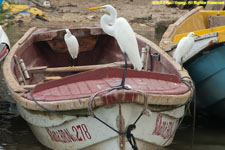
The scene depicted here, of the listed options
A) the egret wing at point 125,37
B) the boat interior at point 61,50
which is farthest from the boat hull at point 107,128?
the boat interior at point 61,50

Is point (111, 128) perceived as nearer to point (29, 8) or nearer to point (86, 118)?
point (86, 118)

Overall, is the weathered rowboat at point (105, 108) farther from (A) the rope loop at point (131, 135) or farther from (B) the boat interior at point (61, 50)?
(B) the boat interior at point (61, 50)

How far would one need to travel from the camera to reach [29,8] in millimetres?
17547

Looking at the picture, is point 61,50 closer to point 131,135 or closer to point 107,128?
point 107,128

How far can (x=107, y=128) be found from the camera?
4.29 metres

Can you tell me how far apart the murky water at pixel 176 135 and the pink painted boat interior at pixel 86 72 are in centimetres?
74

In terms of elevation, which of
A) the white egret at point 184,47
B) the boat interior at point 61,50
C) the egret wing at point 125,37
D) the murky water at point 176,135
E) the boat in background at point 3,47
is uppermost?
the egret wing at point 125,37

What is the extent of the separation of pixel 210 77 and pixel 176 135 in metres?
1.01

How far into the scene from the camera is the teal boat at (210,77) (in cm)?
593

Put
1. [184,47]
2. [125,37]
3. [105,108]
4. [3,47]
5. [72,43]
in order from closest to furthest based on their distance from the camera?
[105,108]
[125,37]
[184,47]
[72,43]
[3,47]

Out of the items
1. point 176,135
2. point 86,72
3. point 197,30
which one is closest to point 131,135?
point 86,72

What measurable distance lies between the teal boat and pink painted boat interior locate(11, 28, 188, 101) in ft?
1.86

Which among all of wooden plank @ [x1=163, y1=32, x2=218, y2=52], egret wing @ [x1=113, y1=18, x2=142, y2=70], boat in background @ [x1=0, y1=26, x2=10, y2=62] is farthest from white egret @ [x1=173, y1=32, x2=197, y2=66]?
boat in background @ [x1=0, y1=26, x2=10, y2=62]

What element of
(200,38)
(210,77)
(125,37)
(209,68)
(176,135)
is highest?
(125,37)
